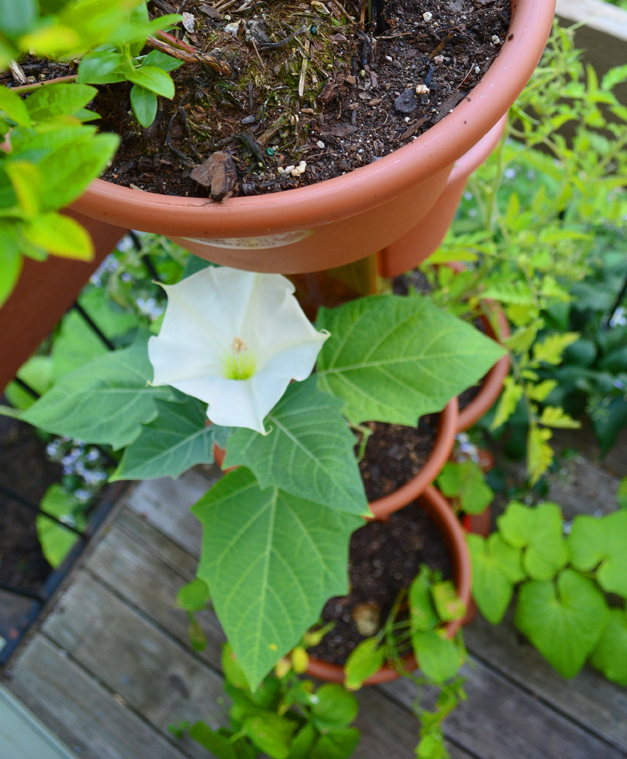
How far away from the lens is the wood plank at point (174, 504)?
45.2 inches

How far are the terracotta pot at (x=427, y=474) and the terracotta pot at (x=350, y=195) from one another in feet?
1.32

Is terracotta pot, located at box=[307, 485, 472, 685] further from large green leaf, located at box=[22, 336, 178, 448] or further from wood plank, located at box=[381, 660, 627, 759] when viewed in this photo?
large green leaf, located at box=[22, 336, 178, 448]

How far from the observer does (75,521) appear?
1318 mm

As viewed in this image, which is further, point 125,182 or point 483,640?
point 483,640

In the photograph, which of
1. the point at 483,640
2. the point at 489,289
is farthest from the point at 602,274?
the point at 483,640

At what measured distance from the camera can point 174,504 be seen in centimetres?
117

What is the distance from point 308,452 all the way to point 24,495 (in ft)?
3.93

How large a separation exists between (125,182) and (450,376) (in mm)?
361

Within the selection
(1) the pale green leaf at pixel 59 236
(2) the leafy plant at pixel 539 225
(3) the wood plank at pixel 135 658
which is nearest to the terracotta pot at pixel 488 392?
(2) the leafy plant at pixel 539 225

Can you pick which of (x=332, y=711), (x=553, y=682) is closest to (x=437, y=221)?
(x=332, y=711)

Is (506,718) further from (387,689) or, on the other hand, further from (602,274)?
(602,274)

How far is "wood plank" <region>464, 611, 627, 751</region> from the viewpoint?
98 centimetres

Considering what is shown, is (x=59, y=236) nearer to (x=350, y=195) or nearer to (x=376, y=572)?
(x=350, y=195)

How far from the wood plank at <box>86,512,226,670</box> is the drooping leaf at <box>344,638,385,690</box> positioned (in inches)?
11.9
